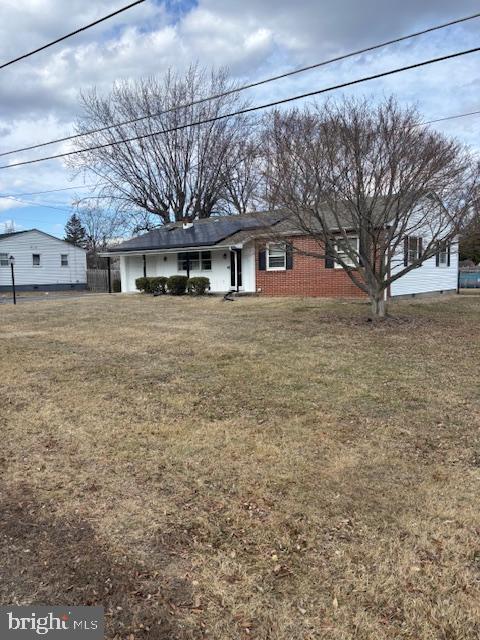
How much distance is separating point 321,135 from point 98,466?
7927 mm

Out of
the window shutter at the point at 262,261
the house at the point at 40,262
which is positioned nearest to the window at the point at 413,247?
the window shutter at the point at 262,261

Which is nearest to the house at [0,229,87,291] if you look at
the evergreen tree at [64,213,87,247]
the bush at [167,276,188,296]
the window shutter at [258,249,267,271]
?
the bush at [167,276,188,296]

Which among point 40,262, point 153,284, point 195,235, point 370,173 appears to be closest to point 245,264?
point 195,235

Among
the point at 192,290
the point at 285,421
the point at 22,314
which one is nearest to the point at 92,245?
the point at 192,290

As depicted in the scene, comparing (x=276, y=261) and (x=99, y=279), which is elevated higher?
(x=276, y=261)

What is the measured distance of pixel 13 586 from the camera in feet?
7.82

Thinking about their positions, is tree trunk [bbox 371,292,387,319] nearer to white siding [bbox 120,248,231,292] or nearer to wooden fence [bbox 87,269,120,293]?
white siding [bbox 120,248,231,292]

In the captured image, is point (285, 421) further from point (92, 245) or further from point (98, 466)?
point (92, 245)

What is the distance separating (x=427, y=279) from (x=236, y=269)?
304 inches

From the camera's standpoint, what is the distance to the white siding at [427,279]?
55.3ft

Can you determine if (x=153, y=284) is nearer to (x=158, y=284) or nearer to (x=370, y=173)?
(x=158, y=284)

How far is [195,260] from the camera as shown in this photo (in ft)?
70.0

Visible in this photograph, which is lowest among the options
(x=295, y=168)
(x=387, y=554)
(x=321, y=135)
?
(x=387, y=554)

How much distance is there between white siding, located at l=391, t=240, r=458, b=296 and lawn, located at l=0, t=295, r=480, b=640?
10.0 metres
